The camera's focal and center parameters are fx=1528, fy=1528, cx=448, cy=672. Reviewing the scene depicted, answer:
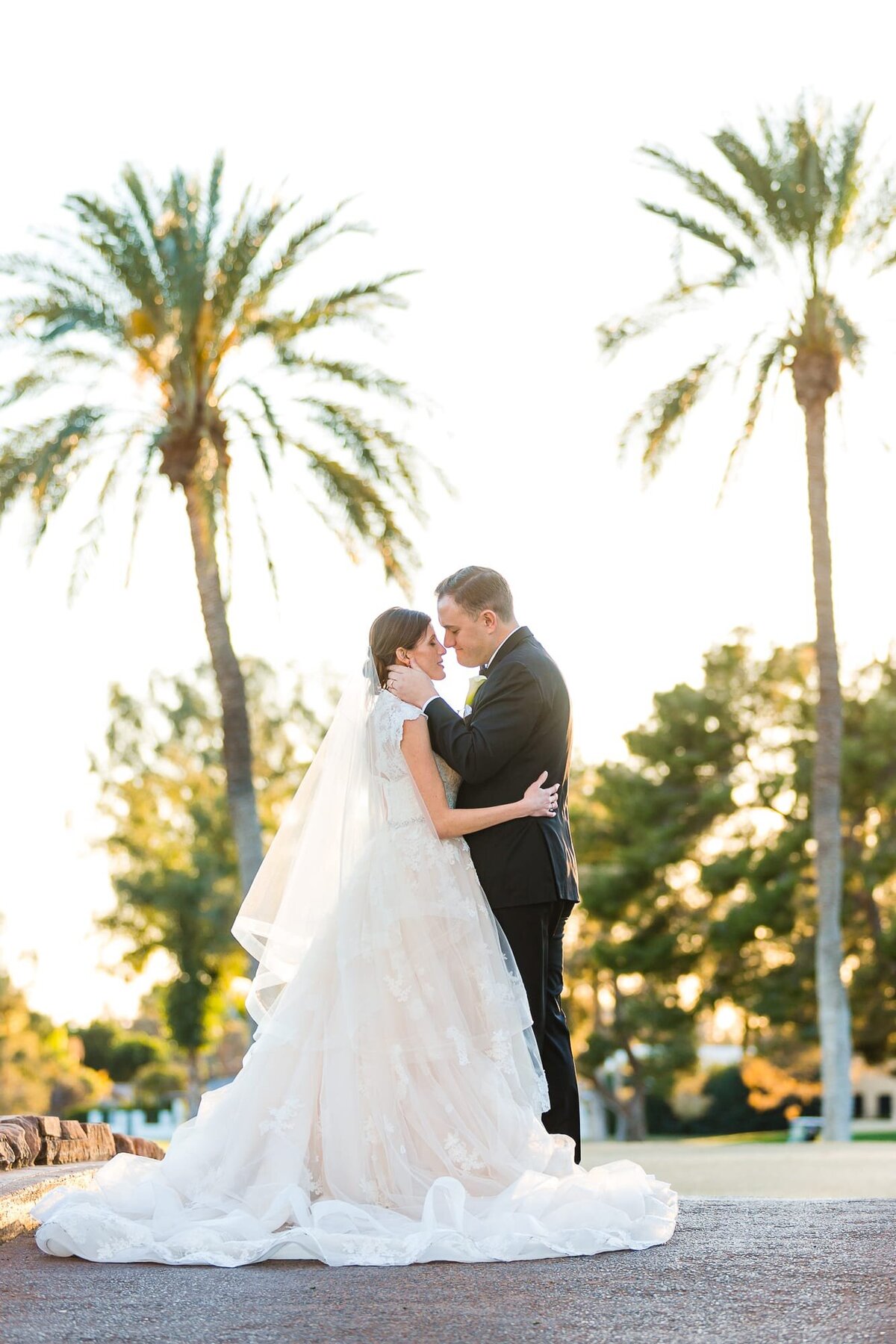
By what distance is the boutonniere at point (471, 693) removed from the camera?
18.9 ft

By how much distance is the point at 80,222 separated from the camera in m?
17.2

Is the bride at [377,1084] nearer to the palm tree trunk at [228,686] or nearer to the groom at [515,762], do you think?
the groom at [515,762]

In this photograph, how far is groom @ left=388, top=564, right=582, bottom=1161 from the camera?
17.9ft

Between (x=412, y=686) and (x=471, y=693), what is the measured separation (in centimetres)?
38

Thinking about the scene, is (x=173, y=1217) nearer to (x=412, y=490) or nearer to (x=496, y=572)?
(x=496, y=572)

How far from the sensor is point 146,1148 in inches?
317

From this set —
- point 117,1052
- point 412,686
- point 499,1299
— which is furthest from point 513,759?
point 117,1052

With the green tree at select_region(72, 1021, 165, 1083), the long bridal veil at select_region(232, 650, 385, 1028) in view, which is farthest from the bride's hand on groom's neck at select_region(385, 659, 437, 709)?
the green tree at select_region(72, 1021, 165, 1083)

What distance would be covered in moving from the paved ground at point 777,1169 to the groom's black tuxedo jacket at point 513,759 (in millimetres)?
3400

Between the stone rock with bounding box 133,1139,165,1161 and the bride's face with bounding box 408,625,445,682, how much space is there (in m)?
3.43

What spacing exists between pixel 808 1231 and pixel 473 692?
2.23 meters

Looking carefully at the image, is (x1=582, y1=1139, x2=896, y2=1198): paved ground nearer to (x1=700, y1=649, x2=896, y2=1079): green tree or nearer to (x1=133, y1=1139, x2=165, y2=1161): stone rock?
(x1=133, y1=1139, x2=165, y2=1161): stone rock

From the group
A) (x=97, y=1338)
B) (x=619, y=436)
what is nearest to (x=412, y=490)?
(x=619, y=436)

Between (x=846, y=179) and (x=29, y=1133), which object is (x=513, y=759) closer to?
(x=29, y=1133)
